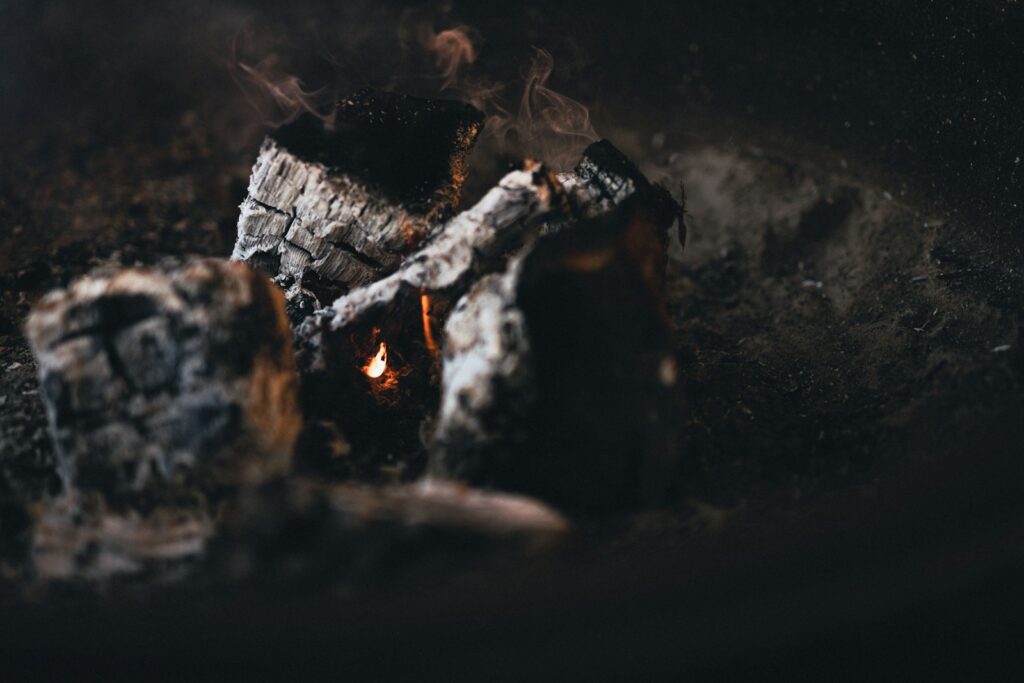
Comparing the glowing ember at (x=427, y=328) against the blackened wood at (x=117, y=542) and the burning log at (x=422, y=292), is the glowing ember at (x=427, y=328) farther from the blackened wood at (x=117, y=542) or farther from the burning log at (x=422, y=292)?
the blackened wood at (x=117, y=542)

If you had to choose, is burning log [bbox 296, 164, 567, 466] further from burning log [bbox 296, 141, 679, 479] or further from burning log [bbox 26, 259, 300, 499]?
burning log [bbox 26, 259, 300, 499]

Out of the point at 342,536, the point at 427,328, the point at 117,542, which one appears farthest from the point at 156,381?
the point at 427,328

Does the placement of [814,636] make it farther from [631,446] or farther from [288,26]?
[288,26]

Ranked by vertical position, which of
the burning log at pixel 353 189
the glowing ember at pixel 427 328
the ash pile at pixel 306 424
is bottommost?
the ash pile at pixel 306 424

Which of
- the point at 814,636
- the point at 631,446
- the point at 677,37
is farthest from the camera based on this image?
the point at 677,37

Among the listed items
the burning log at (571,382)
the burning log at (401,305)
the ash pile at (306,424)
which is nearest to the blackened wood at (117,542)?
the ash pile at (306,424)

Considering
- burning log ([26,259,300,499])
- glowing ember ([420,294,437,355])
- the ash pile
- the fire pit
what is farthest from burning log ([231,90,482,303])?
burning log ([26,259,300,499])

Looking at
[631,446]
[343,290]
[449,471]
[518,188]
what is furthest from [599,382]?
[343,290]
